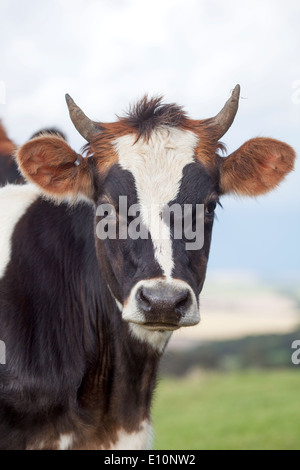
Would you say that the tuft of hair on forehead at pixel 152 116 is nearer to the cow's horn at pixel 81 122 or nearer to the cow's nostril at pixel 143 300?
the cow's horn at pixel 81 122

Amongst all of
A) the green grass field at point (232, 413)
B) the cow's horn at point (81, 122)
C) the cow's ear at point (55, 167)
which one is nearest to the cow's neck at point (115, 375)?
the cow's ear at point (55, 167)

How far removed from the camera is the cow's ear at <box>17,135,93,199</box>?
5.46 meters

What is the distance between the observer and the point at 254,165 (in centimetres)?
577

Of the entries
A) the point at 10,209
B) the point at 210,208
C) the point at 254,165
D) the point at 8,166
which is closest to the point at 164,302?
the point at 210,208

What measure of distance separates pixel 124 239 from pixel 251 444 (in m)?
9.48

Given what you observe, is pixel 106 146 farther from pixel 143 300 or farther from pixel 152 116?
pixel 143 300

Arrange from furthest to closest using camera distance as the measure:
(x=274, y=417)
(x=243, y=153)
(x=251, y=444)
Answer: (x=274, y=417)
(x=251, y=444)
(x=243, y=153)

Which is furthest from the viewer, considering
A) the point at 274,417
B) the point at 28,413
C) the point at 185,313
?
the point at 274,417

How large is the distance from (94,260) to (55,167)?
0.87 metres

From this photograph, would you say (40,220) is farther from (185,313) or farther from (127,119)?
(185,313)

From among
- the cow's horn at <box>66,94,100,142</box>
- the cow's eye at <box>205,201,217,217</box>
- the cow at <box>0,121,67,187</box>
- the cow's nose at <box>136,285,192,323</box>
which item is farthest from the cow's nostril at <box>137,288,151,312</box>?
the cow at <box>0,121,67,187</box>

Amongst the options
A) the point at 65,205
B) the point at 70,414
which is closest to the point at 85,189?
the point at 65,205

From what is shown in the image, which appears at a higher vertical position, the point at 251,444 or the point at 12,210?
the point at 12,210

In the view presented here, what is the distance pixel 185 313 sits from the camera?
4547mm
